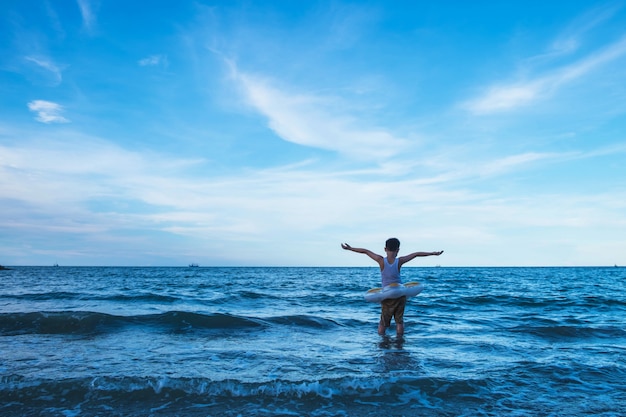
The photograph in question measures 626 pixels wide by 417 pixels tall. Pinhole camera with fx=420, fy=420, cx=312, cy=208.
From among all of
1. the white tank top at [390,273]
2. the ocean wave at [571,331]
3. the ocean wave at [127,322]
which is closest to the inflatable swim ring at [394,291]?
the white tank top at [390,273]

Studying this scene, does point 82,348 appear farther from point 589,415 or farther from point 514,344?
point 514,344

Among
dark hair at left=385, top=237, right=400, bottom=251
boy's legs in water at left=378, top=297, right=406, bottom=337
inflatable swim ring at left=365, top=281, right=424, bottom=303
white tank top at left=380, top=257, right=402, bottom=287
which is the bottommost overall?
boy's legs in water at left=378, top=297, right=406, bottom=337

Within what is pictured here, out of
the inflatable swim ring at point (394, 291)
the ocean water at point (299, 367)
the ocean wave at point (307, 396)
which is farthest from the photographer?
the inflatable swim ring at point (394, 291)

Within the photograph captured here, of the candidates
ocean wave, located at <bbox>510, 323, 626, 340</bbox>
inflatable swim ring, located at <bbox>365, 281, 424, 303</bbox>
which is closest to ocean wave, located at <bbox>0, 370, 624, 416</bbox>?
inflatable swim ring, located at <bbox>365, 281, 424, 303</bbox>

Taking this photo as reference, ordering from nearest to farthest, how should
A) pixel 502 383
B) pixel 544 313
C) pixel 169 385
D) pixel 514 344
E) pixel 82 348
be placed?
pixel 169 385 < pixel 502 383 < pixel 82 348 < pixel 514 344 < pixel 544 313

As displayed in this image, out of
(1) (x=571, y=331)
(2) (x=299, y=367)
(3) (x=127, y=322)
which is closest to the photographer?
(2) (x=299, y=367)

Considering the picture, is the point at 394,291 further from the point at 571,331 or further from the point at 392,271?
the point at 571,331

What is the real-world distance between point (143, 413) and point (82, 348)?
4348mm

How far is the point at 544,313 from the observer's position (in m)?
15.6

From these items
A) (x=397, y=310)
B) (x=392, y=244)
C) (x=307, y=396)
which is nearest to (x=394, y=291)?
(x=397, y=310)

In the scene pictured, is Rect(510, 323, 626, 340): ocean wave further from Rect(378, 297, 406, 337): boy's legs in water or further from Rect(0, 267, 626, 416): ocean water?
Rect(378, 297, 406, 337): boy's legs in water

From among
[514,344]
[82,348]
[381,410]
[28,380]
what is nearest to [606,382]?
[514,344]

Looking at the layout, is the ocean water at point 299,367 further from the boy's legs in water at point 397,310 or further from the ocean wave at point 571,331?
the boy's legs in water at point 397,310

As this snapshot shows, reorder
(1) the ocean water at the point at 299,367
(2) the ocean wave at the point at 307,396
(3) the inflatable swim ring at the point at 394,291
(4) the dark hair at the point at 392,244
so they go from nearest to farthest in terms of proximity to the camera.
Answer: (2) the ocean wave at the point at 307,396, (1) the ocean water at the point at 299,367, (3) the inflatable swim ring at the point at 394,291, (4) the dark hair at the point at 392,244
